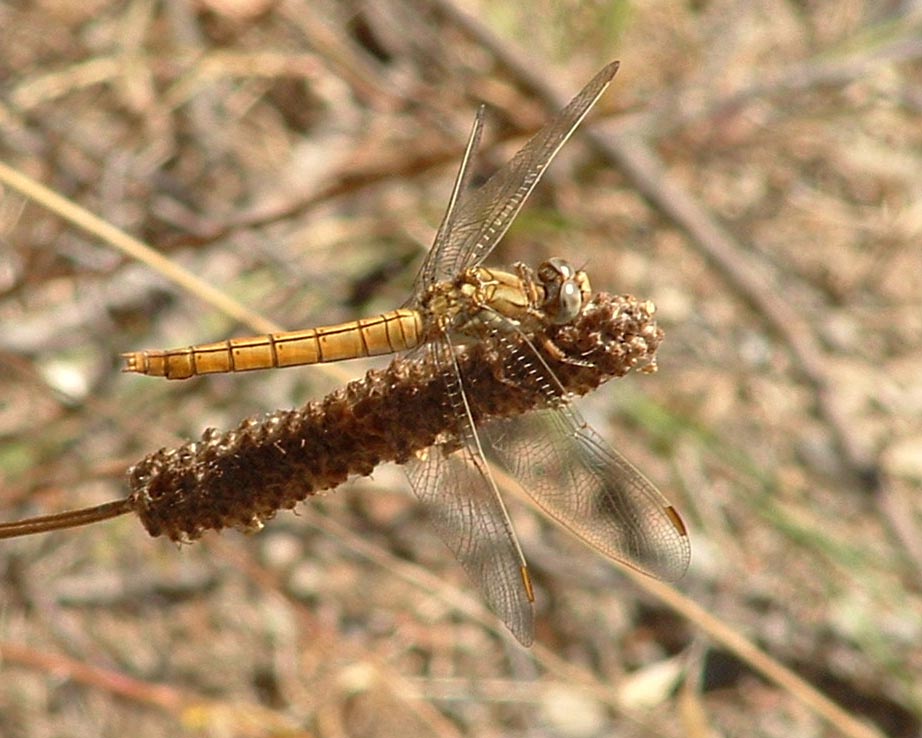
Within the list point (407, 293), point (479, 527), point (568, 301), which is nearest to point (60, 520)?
point (479, 527)

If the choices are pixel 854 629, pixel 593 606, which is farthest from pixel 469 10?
pixel 854 629

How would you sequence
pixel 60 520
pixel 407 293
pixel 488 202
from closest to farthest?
1. pixel 60 520
2. pixel 488 202
3. pixel 407 293

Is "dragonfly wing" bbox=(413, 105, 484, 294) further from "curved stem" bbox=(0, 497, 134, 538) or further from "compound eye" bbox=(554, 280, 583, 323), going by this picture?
"curved stem" bbox=(0, 497, 134, 538)

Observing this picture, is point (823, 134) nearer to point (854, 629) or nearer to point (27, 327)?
point (854, 629)

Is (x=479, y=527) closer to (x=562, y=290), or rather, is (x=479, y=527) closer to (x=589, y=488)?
(x=589, y=488)

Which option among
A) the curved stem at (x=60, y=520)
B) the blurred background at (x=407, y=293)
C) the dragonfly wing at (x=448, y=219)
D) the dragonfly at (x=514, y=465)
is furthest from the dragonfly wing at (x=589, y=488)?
the blurred background at (x=407, y=293)

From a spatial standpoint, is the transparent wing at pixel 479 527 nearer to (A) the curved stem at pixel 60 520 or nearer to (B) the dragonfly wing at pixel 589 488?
(B) the dragonfly wing at pixel 589 488

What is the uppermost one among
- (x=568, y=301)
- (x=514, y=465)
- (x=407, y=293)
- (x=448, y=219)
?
(x=407, y=293)
